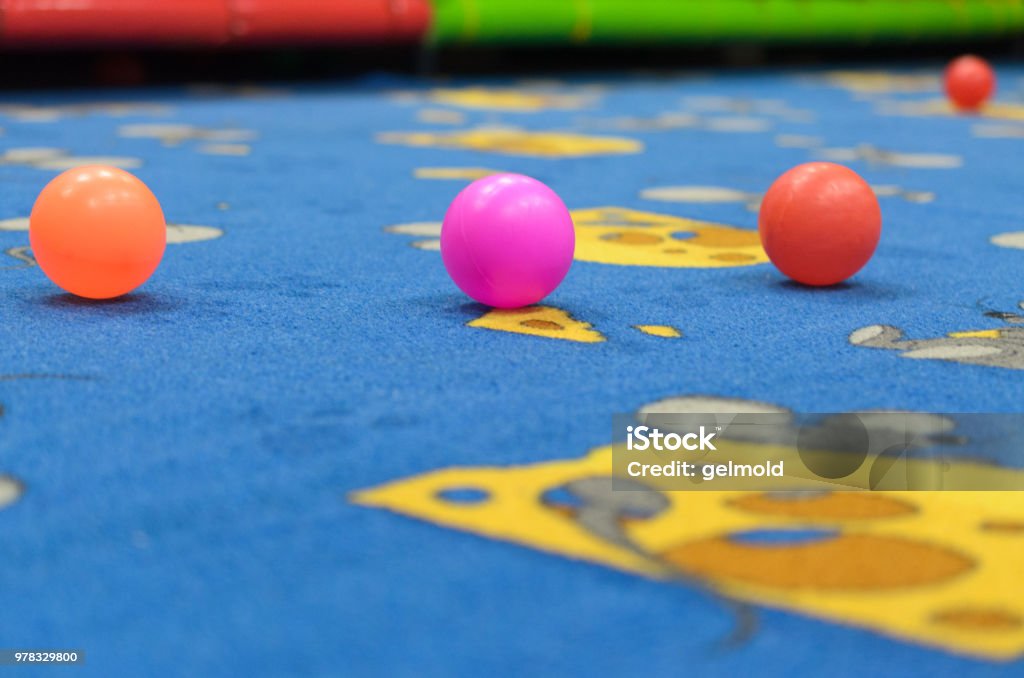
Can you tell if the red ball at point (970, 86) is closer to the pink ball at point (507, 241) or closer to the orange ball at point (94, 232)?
the pink ball at point (507, 241)

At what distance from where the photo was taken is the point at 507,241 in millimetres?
1126

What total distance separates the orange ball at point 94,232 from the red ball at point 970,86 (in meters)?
2.89

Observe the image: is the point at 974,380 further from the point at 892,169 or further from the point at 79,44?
the point at 79,44

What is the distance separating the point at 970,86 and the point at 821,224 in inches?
99.5

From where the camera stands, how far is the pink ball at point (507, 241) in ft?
3.72

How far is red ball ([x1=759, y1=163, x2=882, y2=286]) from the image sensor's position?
1271 mm

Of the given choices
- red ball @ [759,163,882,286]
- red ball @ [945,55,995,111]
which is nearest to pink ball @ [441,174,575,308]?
red ball @ [759,163,882,286]

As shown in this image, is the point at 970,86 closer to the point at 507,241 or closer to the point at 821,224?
the point at 821,224

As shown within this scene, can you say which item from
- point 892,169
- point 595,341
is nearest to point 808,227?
point 595,341

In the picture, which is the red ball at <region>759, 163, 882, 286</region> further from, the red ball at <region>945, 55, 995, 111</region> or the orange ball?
the red ball at <region>945, 55, 995, 111</region>

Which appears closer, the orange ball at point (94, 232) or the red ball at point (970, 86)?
the orange ball at point (94, 232)

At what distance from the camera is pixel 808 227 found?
127 centimetres

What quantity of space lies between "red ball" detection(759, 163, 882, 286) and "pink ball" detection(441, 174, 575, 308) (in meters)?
0.25

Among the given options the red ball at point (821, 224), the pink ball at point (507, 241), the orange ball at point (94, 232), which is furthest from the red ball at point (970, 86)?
the orange ball at point (94, 232)
